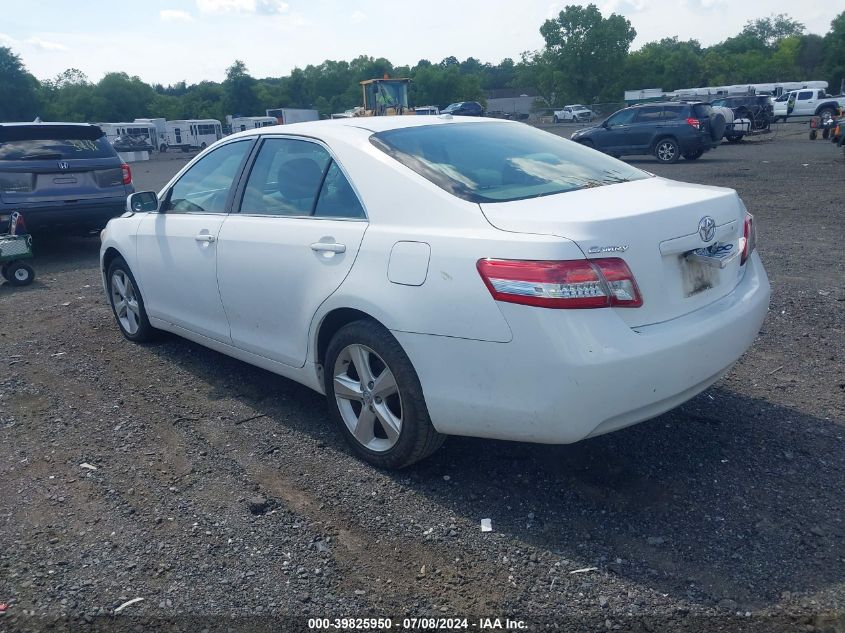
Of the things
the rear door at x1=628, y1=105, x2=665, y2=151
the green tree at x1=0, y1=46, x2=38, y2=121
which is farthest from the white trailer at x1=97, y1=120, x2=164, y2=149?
the rear door at x1=628, y1=105, x2=665, y2=151

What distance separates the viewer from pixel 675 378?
3127 millimetres

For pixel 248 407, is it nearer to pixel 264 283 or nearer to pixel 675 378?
pixel 264 283

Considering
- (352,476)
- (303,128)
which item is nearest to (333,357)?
(352,476)

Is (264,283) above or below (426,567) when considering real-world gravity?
above

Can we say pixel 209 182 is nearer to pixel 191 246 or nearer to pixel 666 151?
pixel 191 246

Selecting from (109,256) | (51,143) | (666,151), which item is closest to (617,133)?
(666,151)

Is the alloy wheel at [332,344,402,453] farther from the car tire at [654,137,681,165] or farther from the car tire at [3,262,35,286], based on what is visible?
the car tire at [654,137,681,165]

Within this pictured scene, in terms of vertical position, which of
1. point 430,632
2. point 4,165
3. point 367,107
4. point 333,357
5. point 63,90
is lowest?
point 430,632

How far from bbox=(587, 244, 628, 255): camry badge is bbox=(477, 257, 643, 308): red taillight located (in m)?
0.03

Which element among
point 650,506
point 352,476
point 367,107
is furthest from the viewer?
point 367,107

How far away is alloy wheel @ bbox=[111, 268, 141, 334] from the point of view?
5875mm

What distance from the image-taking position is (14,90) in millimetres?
78688

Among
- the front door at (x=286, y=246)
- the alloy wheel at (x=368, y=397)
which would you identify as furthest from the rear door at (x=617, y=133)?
the alloy wheel at (x=368, y=397)

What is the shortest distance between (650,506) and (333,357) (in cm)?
164
